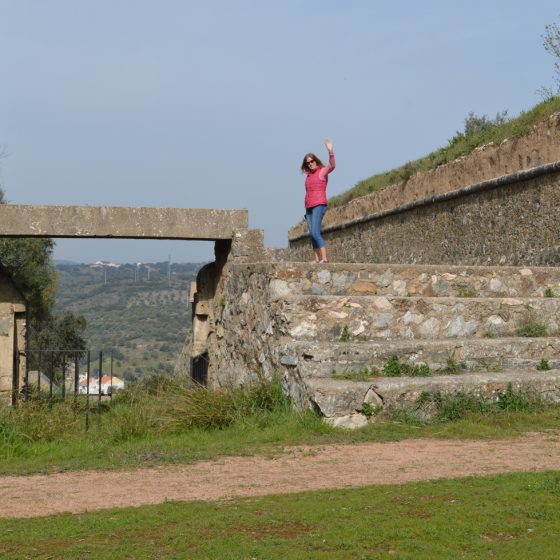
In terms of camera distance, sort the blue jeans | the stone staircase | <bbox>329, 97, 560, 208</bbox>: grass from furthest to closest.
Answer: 1. <bbox>329, 97, 560, 208</bbox>: grass
2. the blue jeans
3. the stone staircase

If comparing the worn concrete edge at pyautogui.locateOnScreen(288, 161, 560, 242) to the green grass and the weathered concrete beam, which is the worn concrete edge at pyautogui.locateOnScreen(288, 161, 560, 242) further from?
the green grass

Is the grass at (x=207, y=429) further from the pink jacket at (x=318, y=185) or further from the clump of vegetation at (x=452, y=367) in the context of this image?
the pink jacket at (x=318, y=185)

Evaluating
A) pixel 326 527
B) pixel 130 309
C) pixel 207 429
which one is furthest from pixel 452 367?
pixel 130 309

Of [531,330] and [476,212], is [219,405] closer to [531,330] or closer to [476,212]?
[531,330]

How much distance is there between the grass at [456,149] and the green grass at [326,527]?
10.3 meters

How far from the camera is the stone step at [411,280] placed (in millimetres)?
9828

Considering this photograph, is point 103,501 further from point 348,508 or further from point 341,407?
point 341,407

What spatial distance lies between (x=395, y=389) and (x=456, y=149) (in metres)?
11.1

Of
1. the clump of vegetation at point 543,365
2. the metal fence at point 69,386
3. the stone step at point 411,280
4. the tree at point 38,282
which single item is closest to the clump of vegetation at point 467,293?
the stone step at point 411,280

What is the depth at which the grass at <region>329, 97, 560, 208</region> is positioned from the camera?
14.8 m

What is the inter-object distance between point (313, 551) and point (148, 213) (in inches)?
331

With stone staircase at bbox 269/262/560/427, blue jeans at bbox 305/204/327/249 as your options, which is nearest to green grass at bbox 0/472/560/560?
stone staircase at bbox 269/262/560/427

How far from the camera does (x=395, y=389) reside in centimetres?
806

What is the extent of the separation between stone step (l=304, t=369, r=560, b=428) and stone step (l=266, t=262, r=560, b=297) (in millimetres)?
1776
